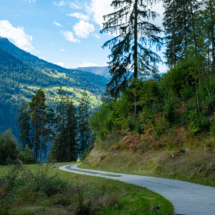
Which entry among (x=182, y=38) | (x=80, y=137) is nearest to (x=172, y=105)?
(x=182, y=38)

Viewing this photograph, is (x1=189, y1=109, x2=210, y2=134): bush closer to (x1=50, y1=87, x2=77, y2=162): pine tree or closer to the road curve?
the road curve

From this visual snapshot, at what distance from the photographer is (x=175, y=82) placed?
1959cm

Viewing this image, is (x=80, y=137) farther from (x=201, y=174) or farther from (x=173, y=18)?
(x=201, y=174)

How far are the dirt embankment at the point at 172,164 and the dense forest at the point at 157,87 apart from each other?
3.25 ft

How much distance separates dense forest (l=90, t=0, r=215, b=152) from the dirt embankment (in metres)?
0.99

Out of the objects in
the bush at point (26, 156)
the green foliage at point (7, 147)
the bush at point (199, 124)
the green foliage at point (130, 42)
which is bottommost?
the bush at point (26, 156)

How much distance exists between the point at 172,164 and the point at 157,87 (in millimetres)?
9155

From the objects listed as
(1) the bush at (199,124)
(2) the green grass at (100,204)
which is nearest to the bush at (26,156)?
(1) the bush at (199,124)

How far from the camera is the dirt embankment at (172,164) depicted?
404 inches

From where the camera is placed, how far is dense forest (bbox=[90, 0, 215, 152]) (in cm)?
1452

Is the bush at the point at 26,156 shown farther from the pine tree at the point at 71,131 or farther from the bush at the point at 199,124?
the bush at the point at 199,124

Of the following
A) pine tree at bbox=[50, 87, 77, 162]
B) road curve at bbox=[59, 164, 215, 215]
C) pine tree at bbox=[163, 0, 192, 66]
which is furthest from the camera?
pine tree at bbox=[50, 87, 77, 162]

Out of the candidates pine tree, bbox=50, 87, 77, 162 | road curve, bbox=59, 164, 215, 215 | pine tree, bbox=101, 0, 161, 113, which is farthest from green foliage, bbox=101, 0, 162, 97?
pine tree, bbox=50, 87, 77, 162

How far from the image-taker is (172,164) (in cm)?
1238
